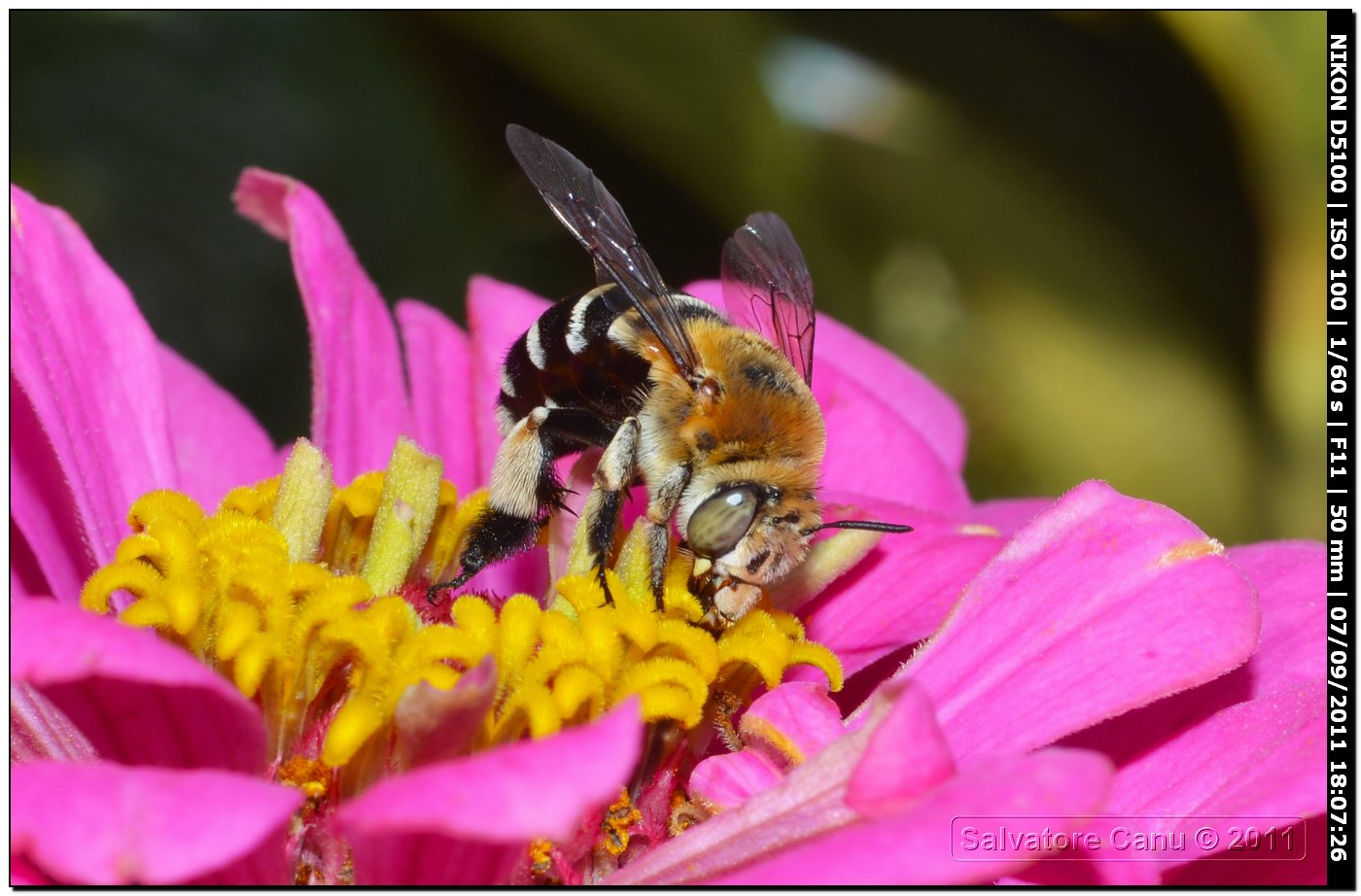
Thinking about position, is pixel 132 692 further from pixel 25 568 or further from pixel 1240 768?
pixel 1240 768

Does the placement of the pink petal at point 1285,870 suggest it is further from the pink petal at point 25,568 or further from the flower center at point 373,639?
the pink petal at point 25,568

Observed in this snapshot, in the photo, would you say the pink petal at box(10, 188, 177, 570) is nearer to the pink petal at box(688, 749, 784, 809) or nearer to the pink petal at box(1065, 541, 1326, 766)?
the pink petal at box(688, 749, 784, 809)

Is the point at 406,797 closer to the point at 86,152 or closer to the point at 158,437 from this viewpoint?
the point at 158,437

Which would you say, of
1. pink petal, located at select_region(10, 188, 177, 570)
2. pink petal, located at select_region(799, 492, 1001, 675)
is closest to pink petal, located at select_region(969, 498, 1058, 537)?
pink petal, located at select_region(799, 492, 1001, 675)

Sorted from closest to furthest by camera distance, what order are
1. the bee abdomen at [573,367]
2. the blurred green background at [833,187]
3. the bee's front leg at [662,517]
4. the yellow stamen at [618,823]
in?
the yellow stamen at [618,823]
the bee's front leg at [662,517]
the bee abdomen at [573,367]
the blurred green background at [833,187]

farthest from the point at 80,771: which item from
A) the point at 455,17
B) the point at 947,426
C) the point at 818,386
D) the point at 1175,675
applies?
the point at 455,17

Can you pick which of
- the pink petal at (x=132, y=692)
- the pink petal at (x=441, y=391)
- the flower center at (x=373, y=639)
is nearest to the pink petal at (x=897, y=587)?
the flower center at (x=373, y=639)
